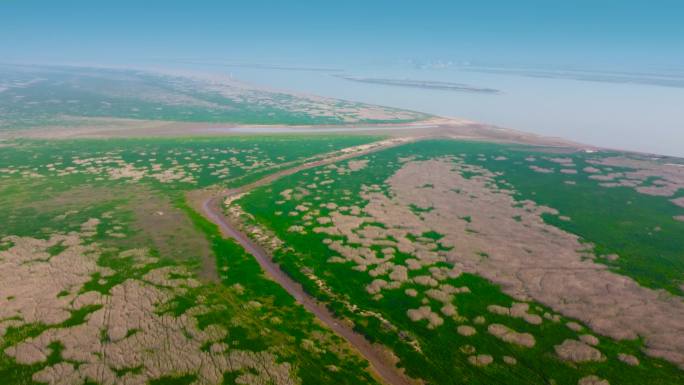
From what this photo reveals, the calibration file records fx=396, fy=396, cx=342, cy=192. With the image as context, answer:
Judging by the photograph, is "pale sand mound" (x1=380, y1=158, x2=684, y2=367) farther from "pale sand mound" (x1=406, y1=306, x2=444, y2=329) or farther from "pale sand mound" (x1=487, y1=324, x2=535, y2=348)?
"pale sand mound" (x1=406, y1=306, x2=444, y2=329)

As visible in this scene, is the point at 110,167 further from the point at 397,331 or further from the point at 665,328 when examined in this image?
the point at 665,328

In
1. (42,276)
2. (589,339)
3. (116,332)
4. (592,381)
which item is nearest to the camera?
(592,381)

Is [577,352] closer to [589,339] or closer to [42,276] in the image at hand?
[589,339]

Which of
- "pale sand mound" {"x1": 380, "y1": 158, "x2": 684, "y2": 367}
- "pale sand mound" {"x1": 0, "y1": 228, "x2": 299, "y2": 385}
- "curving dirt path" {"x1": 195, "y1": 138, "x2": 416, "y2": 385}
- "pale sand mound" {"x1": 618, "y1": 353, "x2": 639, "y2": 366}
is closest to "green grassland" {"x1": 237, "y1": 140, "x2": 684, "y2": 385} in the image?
"pale sand mound" {"x1": 618, "y1": 353, "x2": 639, "y2": 366}

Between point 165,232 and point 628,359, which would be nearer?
point 628,359

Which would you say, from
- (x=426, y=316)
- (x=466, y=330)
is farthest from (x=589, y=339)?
(x=426, y=316)

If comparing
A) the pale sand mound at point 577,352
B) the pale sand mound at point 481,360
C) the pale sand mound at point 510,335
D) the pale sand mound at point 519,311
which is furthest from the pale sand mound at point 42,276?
the pale sand mound at point 577,352
